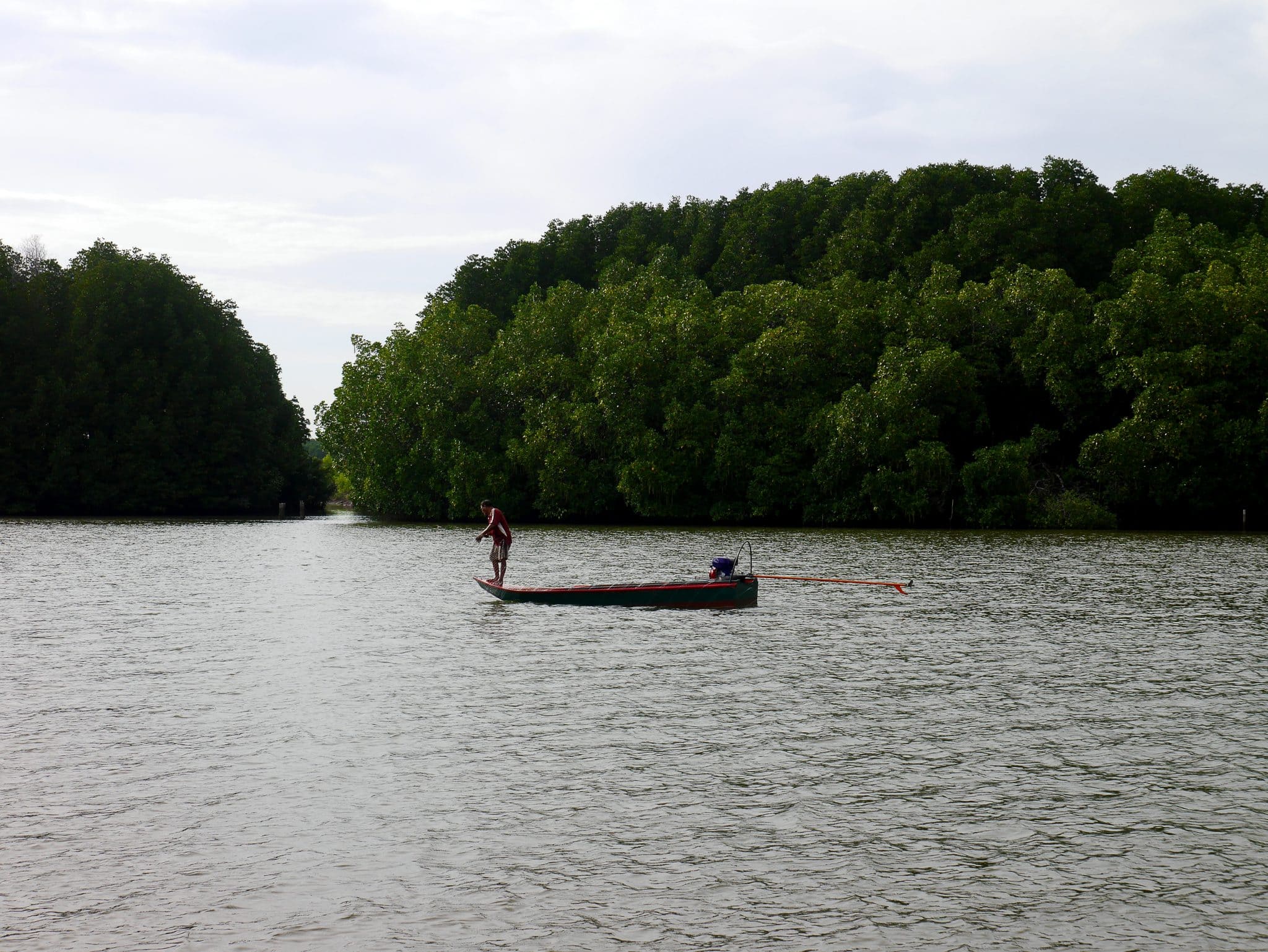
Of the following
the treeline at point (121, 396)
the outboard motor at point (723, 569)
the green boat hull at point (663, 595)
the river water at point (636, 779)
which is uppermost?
the treeline at point (121, 396)

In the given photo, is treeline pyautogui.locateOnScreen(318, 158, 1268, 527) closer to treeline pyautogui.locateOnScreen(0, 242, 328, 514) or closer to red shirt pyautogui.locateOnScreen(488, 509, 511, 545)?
treeline pyautogui.locateOnScreen(0, 242, 328, 514)

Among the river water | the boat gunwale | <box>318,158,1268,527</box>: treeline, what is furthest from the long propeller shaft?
<box>318,158,1268,527</box>: treeline

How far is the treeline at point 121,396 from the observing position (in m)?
110

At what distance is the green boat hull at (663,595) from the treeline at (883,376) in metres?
44.5

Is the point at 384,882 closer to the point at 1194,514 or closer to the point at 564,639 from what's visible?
the point at 564,639

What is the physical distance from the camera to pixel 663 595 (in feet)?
101

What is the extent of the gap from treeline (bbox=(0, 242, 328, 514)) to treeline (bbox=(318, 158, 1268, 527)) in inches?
711

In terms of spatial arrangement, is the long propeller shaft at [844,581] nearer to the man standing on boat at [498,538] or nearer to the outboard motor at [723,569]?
the outboard motor at [723,569]

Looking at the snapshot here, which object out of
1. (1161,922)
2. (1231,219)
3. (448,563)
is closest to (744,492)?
(448,563)

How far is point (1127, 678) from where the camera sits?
67.4ft

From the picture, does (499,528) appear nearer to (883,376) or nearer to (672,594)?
(672,594)

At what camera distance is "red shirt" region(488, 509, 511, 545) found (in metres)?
33.5

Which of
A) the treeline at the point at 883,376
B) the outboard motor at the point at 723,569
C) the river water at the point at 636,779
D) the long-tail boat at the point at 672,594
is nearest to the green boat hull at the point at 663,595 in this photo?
the long-tail boat at the point at 672,594

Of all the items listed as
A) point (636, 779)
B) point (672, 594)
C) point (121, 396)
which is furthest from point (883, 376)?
point (121, 396)
